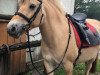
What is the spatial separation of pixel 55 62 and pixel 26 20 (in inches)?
41.0

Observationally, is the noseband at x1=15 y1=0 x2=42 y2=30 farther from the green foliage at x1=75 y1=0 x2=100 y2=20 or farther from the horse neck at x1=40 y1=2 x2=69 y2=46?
the green foliage at x1=75 y1=0 x2=100 y2=20

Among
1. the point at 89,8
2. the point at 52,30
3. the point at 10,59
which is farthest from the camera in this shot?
the point at 89,8

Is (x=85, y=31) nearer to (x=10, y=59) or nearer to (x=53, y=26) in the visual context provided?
(x=53, y=26)

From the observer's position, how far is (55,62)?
4.72 m

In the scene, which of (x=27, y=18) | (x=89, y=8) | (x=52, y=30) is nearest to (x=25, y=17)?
(x=27, y=18)

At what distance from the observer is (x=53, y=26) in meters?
4.54

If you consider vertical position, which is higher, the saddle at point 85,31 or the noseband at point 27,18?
the noseband at point 27,18

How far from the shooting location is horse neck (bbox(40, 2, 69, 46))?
4.43 metres

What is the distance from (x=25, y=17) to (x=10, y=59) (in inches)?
84.2

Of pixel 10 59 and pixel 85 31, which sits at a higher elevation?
pixel 85 31

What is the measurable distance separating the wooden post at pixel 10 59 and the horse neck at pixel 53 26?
1355mm

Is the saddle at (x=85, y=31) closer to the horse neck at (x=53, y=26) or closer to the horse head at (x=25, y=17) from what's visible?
the horse neck at (x=53, y=26)

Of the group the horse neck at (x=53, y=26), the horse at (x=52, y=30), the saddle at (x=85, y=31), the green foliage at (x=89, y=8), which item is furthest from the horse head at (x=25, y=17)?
the green foliage at (x=89, y=8)

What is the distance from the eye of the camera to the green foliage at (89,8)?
16484 millimetres
